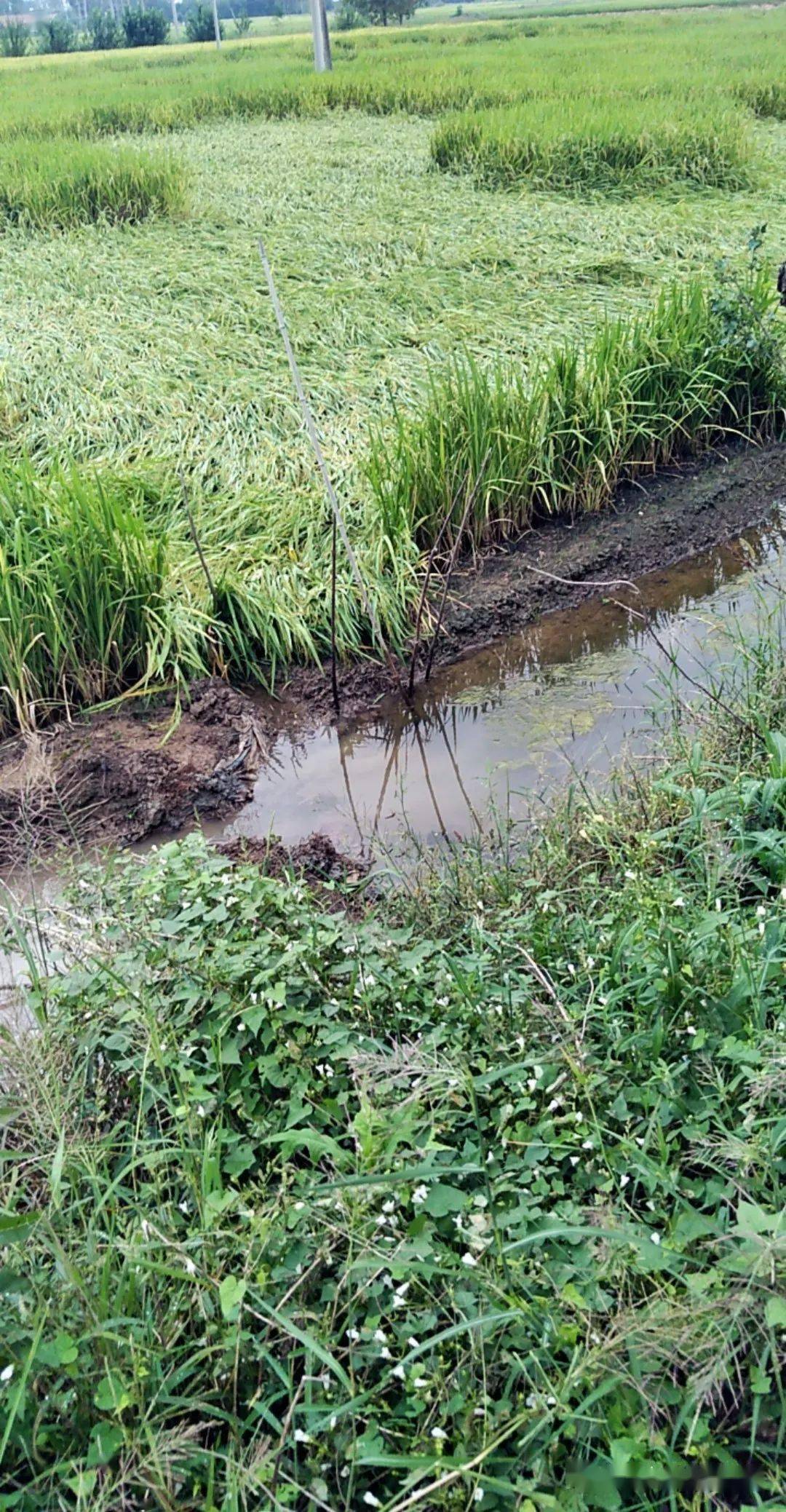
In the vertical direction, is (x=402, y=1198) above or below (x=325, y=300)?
below

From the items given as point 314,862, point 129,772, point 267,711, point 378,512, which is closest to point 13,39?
point 378,512

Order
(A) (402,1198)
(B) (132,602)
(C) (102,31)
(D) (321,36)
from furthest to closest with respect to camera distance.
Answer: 1. (C) (102,31)
2. (D) (321,36)
3. (B) (132,602)
4. (A) (402,1198)

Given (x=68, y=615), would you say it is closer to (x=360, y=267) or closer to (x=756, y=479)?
(x=756, y=479)

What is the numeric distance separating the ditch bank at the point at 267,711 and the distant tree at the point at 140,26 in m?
13.1

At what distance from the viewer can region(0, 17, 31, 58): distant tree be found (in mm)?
12859

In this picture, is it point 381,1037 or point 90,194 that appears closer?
point 381,1037

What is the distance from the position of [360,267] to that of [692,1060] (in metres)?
5.55

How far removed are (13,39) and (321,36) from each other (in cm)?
376

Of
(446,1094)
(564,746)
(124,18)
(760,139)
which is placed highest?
(124,18)

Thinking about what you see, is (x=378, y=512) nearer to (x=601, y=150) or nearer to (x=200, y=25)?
(x=601, y=150)

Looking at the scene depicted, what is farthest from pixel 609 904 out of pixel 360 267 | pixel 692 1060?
pixel 360 267

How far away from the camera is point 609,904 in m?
2.02

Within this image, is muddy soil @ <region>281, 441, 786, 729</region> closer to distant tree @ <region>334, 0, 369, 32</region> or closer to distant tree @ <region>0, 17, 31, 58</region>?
distant tree @ <region>0, 17, 31, 58</region>

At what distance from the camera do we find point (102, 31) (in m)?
13.6
